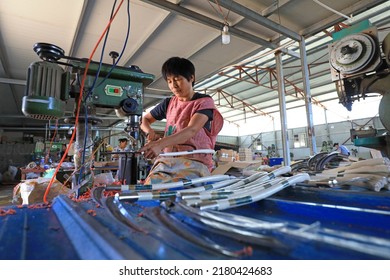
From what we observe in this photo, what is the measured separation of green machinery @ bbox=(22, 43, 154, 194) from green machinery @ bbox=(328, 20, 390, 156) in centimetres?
144

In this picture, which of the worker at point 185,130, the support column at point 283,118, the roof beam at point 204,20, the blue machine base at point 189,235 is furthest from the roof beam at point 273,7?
the blue machine base at point 189,235

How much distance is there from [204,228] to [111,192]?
546mm

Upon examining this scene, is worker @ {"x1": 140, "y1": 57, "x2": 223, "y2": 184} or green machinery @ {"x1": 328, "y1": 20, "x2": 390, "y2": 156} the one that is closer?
worker @ {"x1": 140, "y1": 57, "x2": 223, "y2": 184}

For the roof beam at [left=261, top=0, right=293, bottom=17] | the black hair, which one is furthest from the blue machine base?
the roof beam at [left=261, top=0, right=293, bottom=17]

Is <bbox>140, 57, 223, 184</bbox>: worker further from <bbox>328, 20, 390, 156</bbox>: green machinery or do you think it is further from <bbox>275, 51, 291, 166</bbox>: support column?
<bbox>275, 51, 291, 166</bbox>: support column

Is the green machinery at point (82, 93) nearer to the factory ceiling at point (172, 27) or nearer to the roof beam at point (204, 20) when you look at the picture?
the factory ceiling at point (172, 27)

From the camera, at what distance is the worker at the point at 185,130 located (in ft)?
3.45

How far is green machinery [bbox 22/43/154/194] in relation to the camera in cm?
91

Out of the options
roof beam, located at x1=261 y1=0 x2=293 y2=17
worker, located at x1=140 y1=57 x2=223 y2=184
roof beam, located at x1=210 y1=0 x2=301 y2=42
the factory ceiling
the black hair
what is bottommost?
worker, located at x1=140 y1=57 x2=223 y2=184

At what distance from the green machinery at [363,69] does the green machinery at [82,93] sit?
1.44 m

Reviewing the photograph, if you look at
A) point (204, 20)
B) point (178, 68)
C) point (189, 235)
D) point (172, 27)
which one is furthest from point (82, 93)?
point (172, 27)

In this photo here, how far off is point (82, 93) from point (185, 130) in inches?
21.8

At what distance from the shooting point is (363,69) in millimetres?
1528
